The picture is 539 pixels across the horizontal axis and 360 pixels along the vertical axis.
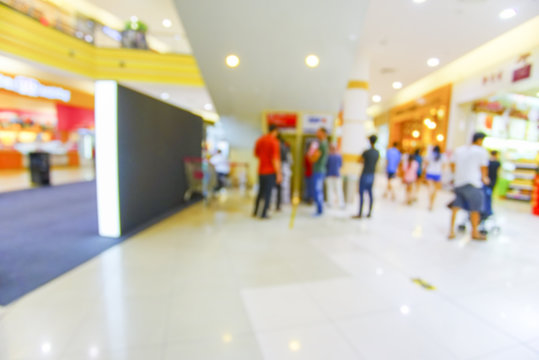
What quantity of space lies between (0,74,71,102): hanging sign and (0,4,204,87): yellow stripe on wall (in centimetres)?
229

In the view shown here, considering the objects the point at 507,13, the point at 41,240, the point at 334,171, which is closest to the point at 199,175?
the point at 41,240

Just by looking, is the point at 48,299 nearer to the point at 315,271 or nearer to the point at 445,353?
the point at 315,271

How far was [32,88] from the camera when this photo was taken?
392 inches

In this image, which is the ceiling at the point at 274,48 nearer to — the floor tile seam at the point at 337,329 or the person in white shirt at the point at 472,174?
the person in white shirt at the point at 472,174

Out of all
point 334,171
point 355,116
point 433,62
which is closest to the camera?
point 334,171

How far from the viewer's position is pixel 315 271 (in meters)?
2.64

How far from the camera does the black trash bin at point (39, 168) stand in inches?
279

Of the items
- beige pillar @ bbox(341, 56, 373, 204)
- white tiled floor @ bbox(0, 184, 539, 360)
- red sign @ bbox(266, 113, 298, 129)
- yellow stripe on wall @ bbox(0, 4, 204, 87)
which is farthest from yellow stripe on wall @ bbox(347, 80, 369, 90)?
yellow stripe on wall @ bbox(0, 4, 204, 87)

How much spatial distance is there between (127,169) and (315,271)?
2794 mm

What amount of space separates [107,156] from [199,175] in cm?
205

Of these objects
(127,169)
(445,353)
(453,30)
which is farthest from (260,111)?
(445,353)

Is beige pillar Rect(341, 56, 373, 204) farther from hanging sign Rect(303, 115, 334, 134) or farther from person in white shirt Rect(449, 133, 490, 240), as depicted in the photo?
person in white shirt Rect(449, 133, 490, 240)

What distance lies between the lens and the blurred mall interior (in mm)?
1748

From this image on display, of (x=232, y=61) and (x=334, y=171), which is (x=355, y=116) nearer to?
(x=334, y=171)
